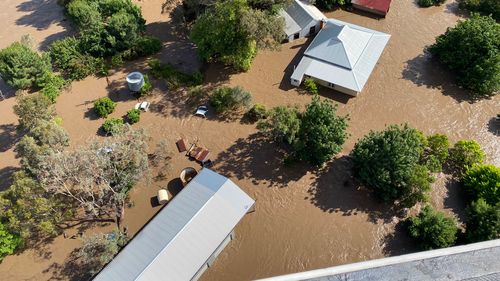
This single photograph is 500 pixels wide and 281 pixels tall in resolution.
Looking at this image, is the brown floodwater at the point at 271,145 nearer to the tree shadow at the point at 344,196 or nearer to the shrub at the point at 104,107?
the tree shadow at the point at 344,196

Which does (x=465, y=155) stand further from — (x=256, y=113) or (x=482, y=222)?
(x=256, y=113)

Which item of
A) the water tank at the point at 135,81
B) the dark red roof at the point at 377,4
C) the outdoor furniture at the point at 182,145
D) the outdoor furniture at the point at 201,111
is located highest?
the dark red roof at the point at 377,4

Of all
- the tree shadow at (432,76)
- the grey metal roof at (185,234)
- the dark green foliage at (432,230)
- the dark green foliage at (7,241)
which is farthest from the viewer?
the tree shadow at (432,76)

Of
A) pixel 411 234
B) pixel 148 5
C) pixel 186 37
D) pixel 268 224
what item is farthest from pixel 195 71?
pixel 411 234

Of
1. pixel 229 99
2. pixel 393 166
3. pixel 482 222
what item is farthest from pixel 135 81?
pixel 482 222

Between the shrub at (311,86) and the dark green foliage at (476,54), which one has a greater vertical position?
the dark green foliage at (476,54)

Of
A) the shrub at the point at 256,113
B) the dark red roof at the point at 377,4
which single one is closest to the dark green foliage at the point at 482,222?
the shrub at the point at 256,113

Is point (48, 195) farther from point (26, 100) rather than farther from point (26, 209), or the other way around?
point (26, 100)
